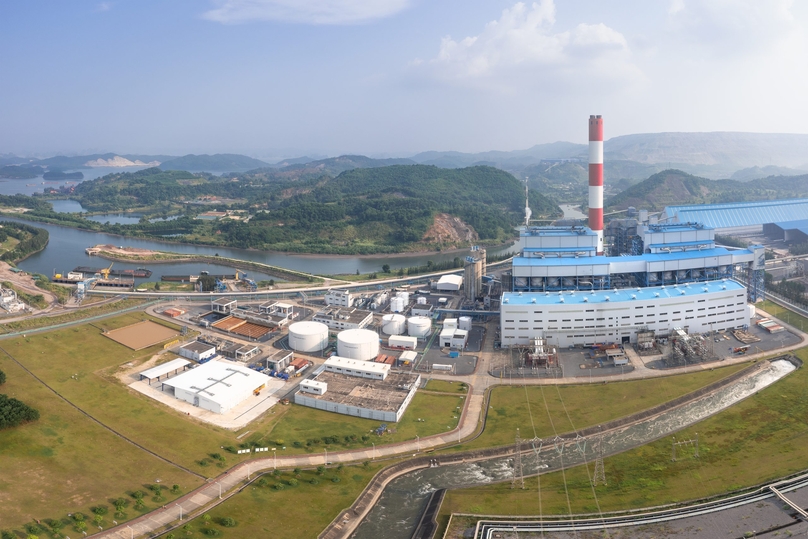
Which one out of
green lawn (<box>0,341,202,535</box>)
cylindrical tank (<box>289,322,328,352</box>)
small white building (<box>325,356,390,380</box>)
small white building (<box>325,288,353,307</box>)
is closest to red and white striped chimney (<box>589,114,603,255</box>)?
small white building (<box>325,288,353,307</box>)

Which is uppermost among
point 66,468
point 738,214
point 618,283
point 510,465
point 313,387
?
point 738,214

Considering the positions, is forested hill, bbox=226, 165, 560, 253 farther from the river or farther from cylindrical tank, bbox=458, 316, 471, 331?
cylindrical tank, bbox=458, 316, 471, 331

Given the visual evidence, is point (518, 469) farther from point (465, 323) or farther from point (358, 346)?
point (465, 323)

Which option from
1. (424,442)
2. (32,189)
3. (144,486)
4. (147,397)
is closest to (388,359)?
(424,442)

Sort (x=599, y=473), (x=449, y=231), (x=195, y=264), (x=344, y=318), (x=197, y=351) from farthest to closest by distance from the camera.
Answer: (x=449, y=231)
(x=195, y=264)
(x=344, y=318)
(x=197, y=351)
(x=599, y=473)

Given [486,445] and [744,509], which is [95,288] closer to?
[486,445]

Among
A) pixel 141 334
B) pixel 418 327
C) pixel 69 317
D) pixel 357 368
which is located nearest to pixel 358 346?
pixel 357 368

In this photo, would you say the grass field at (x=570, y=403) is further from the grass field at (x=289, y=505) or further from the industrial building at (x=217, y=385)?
the industrial building at (x=217, y=385)
